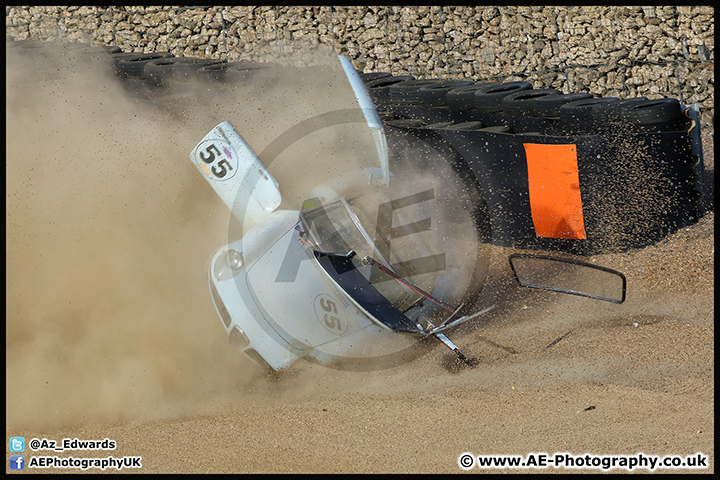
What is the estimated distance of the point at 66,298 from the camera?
6.23m

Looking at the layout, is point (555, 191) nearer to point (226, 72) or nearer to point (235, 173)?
point (235, 173)

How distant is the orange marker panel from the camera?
6605 millimetres

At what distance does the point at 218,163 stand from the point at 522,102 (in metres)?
3.55

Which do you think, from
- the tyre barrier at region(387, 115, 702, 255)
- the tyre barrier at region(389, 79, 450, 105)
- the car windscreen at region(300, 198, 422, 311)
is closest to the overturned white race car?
the car windscreen at region(300, 198, 422, 311)

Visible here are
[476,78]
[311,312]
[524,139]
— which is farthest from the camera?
[476,78]

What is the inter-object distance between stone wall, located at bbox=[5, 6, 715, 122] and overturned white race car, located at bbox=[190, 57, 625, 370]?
6.75 m

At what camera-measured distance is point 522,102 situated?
23.6 ft

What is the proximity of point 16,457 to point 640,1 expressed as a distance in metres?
12.3

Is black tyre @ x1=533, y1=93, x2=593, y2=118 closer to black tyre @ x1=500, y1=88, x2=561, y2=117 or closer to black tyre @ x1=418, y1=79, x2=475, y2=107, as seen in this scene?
black tyre @ x1=500, y1=88, x2=561, y2=117

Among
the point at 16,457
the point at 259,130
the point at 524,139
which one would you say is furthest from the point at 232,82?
the point at 16,457

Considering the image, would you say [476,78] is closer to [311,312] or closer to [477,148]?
[477,148]

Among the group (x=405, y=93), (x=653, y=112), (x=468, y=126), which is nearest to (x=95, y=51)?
(x=405, y=93)

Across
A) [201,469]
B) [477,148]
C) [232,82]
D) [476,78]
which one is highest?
[476,78]

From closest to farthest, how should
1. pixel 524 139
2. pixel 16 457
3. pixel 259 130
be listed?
pixel 16 457
pixel 524 139
pixel 259 130
